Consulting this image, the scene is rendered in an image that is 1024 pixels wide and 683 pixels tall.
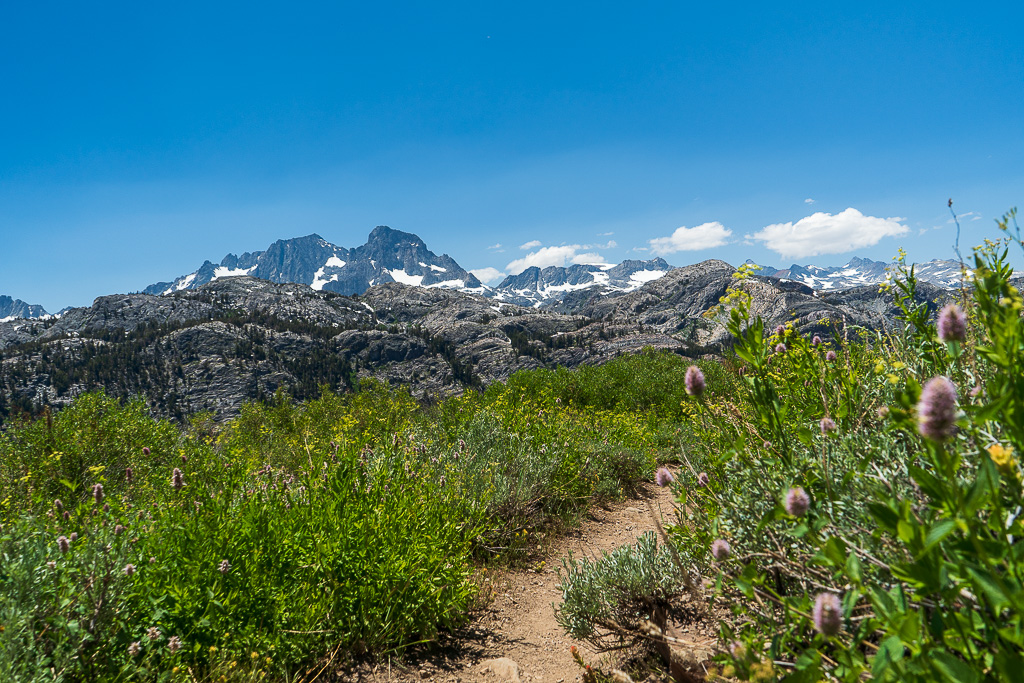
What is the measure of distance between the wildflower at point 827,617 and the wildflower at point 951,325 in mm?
691

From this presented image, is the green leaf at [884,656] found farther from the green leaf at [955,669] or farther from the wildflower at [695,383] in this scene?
the wildflower at [695,383]

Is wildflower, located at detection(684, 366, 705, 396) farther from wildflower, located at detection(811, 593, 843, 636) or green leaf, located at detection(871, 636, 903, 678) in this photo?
green leaf, located at detection(871, 636, 903, 678)

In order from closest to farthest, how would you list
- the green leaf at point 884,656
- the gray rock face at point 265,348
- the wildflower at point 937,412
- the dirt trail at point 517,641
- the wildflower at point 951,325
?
the wildflower at point 937,412 < the green leaf at point 884,656 < the wildflower at point 951,325 < the dirt trail at point 517,641 < the gray rock face at point 265,348

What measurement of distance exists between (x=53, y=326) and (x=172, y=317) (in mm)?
64315

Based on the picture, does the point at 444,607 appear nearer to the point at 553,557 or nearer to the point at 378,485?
the point at 378,485

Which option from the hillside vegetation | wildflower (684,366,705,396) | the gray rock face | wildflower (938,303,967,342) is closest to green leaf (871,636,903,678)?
the hillside vegetation

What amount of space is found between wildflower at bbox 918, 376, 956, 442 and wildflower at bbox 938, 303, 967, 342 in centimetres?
38

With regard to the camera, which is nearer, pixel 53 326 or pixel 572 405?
pixel 572 405

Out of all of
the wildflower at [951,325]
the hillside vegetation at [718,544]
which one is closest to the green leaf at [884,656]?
the hillside vegetation at [718,544]

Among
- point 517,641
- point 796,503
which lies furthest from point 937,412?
point 517,641

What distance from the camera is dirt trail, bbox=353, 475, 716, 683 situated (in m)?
3.27

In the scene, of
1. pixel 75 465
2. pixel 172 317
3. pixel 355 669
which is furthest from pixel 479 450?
pixel 172 317

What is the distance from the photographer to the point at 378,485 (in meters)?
3.83

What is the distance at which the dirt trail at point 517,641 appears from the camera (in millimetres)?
3270
